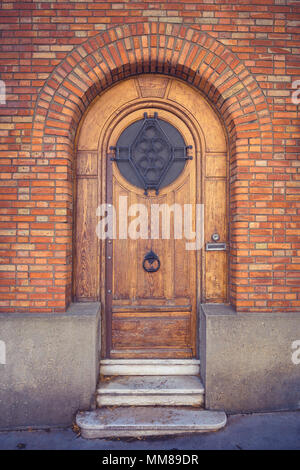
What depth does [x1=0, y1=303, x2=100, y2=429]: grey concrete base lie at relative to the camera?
292 centimetres

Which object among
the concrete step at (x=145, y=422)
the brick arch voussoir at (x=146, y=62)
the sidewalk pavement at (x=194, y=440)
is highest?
the brick arch voussoir at (x=146, y=62)

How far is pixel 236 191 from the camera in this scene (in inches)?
123

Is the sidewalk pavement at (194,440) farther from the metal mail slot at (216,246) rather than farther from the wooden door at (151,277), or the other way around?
the metal mail slot at (216,246)

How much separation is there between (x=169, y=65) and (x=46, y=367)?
3259 mm

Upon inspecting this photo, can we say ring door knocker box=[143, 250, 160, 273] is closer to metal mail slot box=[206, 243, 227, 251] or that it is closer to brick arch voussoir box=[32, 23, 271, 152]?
metal mail slot box=[206, 243, 227, 251]

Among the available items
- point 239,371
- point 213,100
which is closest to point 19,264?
point 239,371

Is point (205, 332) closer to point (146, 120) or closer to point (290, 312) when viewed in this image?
point (290, 312)

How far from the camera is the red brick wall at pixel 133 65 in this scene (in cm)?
303

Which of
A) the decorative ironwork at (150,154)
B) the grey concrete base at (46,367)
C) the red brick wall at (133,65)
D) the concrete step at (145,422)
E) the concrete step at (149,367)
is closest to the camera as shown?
the concrete step at (145,422)

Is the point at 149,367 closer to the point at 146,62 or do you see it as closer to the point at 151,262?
the point at 151,262

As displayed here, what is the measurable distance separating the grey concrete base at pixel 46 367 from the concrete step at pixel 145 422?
222 mm

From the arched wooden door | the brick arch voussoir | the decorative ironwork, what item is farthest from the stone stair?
the brick arch voussoir

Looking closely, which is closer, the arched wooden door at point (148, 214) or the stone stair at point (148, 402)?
the stone stair at point (148, 402)

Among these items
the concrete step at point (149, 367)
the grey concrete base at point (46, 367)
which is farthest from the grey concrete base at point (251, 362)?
the grey concrete base at point (46, 367)
